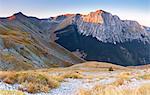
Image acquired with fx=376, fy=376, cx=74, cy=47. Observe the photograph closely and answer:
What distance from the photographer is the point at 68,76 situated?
37406 millimetres

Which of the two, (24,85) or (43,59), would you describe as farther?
(43,59)

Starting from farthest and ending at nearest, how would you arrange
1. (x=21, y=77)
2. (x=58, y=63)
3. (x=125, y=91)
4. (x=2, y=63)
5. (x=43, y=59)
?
(x=58, y=63) → (x=43, y=59) → (x=2, y=63) → (x=21, y=77) → (x=125, y=91)

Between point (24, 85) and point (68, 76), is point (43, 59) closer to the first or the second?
point (68, 76)

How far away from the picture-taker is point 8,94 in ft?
48.4

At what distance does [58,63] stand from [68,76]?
150872 mm

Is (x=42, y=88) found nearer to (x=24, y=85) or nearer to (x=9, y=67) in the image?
(x=24, y=85)

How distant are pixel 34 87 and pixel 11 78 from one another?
4292 millimetres

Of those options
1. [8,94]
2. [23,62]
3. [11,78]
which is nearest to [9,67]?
[23,62]

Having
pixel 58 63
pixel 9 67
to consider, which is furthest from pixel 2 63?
pixel 58 63

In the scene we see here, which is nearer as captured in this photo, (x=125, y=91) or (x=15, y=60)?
(x=125, y=91)

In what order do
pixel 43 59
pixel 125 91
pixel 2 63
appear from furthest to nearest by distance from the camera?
pixel 43 59 < pixel 2 63 < pixel 125 91

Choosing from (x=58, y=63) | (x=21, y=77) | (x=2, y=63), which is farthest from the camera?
(x=58, y=63)

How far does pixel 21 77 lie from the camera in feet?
79.3

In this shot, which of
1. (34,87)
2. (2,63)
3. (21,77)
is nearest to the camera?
(34,87)
